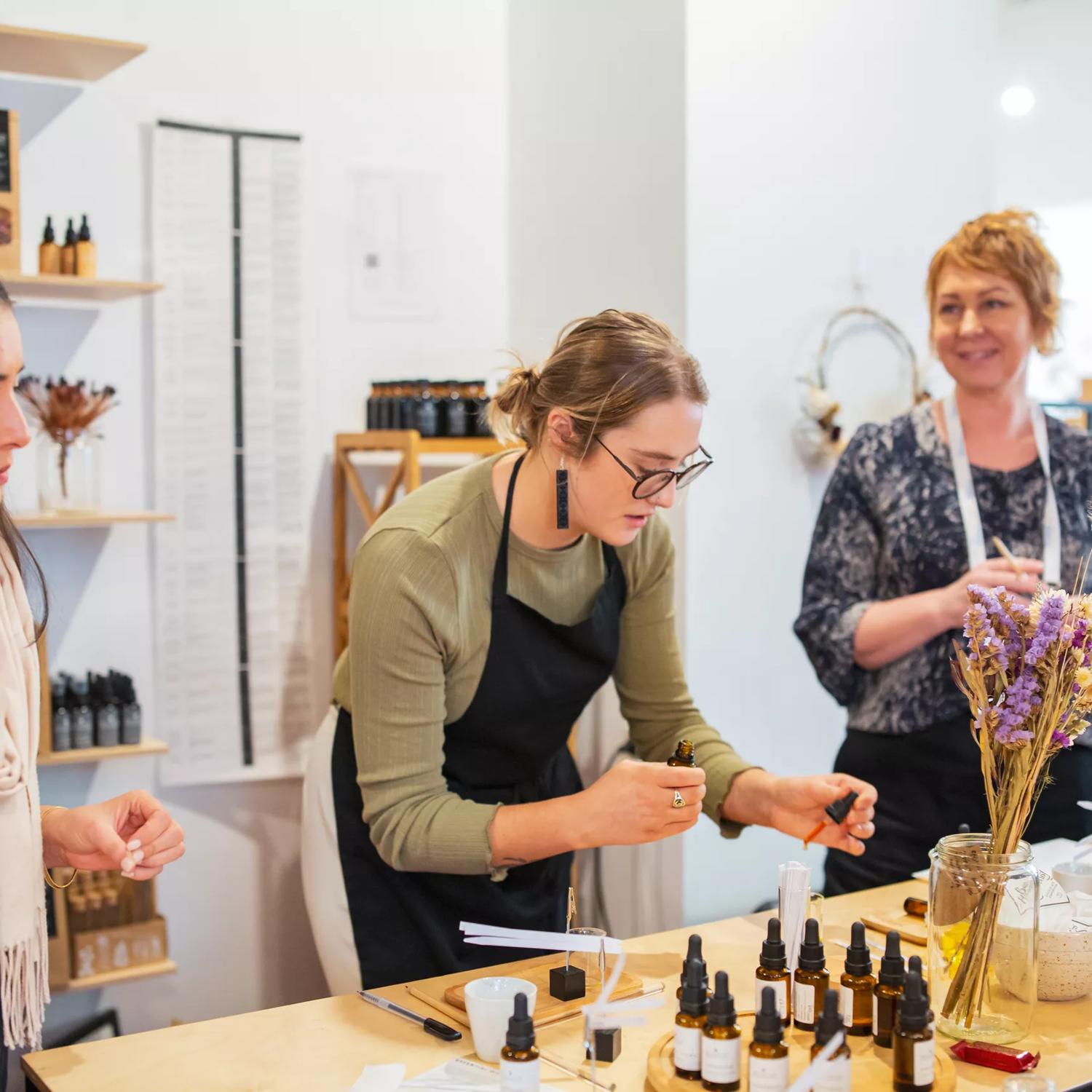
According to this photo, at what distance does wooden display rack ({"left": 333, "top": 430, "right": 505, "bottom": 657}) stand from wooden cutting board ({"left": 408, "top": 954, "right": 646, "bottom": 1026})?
63.6 inches

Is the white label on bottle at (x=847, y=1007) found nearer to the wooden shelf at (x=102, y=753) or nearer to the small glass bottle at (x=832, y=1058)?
the small glass bottle at (x=832, y=1058)

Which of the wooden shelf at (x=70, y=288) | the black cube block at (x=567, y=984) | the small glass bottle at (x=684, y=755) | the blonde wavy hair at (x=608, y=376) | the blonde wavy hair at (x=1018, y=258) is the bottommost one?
the black cube block at (x=567, y=984)

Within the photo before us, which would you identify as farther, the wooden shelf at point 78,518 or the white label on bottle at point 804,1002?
the wooden shelf at point 78,518

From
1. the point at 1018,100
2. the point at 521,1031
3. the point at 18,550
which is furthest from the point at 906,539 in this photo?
the point at 1018,100

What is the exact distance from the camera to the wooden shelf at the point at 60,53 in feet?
8.93

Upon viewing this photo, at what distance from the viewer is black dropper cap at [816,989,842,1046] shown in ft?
4.06

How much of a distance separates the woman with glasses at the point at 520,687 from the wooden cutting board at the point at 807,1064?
288 mm

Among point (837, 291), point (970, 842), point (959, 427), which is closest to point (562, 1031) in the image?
point (970, 842)

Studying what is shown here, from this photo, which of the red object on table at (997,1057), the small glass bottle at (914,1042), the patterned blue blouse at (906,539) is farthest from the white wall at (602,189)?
the small glass bottle at (914,1042)

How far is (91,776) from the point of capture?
3.14 meters

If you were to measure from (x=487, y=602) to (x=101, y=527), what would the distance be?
1.60 m

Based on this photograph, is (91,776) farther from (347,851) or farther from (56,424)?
(347,851)

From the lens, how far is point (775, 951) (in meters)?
1.45

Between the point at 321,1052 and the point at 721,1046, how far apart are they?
45 cm
